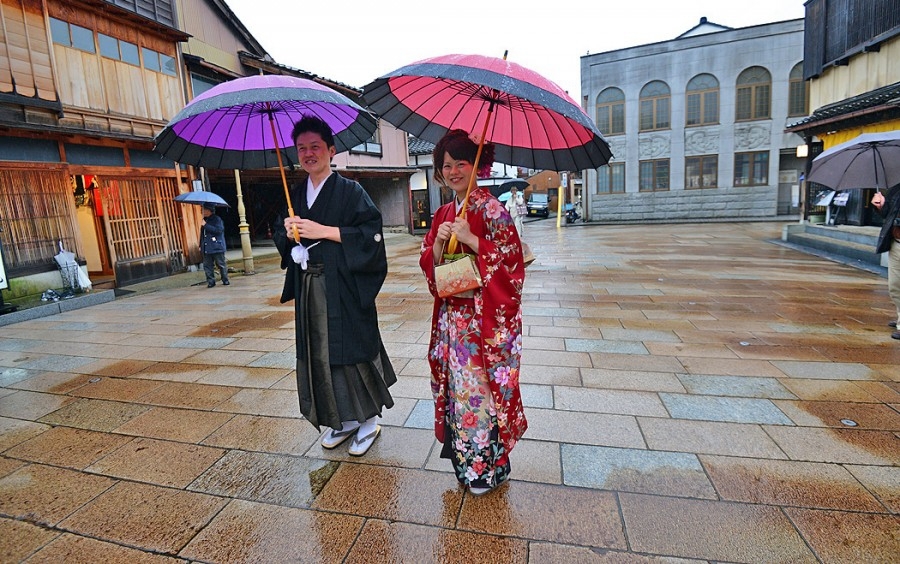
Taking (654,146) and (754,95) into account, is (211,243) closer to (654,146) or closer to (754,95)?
(654,146)

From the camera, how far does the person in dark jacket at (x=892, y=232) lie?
486 centimetres

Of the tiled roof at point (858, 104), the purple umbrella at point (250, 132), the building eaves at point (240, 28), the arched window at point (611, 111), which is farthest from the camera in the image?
the arched window at point (611, 111)

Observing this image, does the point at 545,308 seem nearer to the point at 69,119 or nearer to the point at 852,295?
the point at 852,295

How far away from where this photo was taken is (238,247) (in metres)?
19.4

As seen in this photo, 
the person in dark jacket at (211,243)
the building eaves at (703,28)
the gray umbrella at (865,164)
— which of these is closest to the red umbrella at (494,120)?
the gray umbrella at (865,164)

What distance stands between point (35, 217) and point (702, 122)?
27273mm

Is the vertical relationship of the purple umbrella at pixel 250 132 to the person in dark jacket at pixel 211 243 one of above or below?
above

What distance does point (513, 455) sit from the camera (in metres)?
2.94

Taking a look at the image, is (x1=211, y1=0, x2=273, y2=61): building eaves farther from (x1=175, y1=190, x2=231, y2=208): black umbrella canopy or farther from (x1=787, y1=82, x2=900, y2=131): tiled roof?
(x1=787, y1=82, x2=900, y2=131): tiled roof

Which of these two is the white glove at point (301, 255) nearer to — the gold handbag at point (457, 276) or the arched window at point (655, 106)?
the gold handbag at point (457, 276)

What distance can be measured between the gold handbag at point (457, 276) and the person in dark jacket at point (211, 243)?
904 centimetres

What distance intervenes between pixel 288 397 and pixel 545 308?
13.5 ft

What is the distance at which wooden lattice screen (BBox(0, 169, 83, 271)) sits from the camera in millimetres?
8344

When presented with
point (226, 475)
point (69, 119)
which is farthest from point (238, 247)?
point (226, 475)
